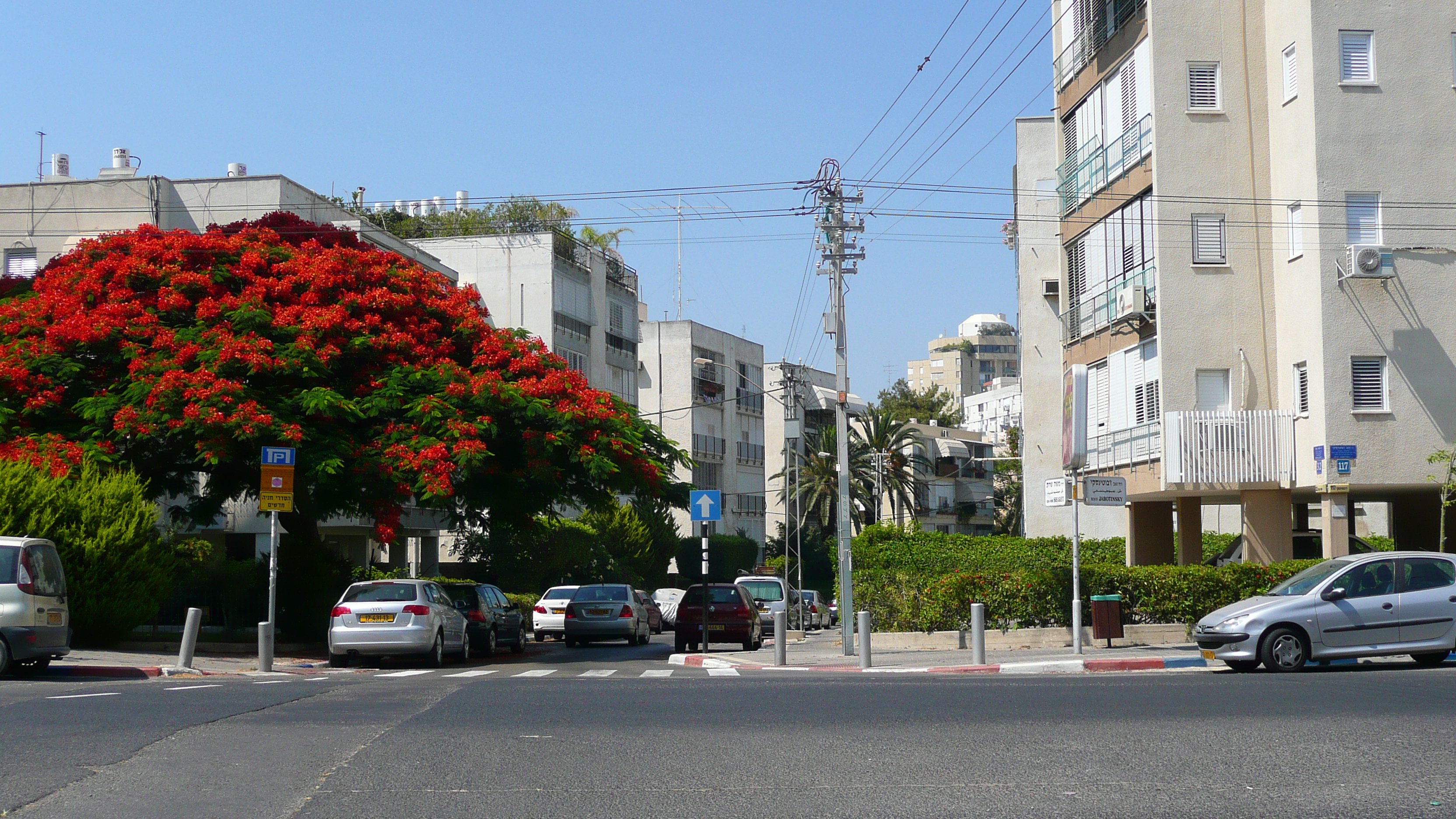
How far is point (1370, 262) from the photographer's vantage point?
2509cm

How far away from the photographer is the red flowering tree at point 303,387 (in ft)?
72.9

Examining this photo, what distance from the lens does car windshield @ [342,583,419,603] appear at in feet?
70.9

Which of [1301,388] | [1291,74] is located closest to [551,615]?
[1301,388]

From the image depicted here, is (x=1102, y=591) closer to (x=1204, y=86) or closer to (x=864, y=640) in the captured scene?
(x=864, y=640)

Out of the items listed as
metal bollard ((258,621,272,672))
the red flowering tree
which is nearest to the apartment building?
the red flowering tree

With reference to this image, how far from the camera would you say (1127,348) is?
29422 mm

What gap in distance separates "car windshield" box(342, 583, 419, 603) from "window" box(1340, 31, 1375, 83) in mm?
19563

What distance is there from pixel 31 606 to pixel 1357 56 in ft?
80.0

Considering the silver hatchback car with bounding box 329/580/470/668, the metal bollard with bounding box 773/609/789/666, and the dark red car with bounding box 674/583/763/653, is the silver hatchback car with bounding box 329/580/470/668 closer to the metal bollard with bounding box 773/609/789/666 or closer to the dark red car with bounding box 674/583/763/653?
the metal bollard with bounding box 773/609/789/666

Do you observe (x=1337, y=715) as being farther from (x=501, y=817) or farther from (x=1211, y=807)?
(x=501, y=817)

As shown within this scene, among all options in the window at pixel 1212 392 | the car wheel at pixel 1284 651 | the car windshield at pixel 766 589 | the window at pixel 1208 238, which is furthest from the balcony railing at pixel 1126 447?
the car windshield at pixel 766 589

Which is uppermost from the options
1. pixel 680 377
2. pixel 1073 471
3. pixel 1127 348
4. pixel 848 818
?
pixel 680 377

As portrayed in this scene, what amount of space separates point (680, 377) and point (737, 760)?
227ft

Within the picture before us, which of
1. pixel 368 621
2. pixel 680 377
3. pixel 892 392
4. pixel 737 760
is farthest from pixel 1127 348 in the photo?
pixel 892 392
